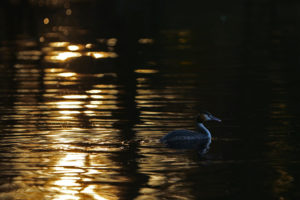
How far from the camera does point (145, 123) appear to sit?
67.5 feet

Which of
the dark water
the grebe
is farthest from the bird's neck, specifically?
the dark water

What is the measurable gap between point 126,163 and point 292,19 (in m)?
49.9

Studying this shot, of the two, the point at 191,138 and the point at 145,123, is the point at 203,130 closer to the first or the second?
the point at 191,138

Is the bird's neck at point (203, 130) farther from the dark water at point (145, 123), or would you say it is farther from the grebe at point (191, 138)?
the dark water at point (145, 123)

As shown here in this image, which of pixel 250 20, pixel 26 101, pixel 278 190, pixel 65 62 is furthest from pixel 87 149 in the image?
pixel 250 20

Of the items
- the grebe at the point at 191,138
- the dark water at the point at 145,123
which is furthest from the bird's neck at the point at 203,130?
the dark water at the point at 145,123

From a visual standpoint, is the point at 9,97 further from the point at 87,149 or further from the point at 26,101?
the point at 87,149

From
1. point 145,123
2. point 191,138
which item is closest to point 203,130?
point 191,138

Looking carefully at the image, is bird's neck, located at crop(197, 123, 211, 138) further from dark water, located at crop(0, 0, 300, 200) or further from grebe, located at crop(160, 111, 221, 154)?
dark water, located at crop(0, 0, 300, 200)

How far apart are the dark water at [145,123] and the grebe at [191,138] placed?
234 mm

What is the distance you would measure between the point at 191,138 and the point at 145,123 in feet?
7.85

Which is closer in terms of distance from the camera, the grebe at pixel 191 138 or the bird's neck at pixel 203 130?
the grebe at pixel 191 138

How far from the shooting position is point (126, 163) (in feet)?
53.7

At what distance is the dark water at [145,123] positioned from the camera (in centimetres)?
1473
